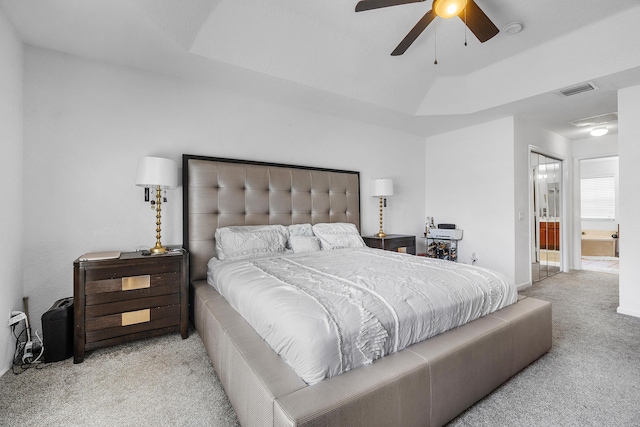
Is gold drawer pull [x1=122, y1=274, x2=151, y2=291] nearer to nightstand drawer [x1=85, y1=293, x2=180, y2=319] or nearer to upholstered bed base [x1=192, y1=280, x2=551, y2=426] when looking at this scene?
nightstand drawer [x1=85, y1=293, x2=180, y2=319]

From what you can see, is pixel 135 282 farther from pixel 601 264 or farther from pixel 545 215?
pixel 601 264

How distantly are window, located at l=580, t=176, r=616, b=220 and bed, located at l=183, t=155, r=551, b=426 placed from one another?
8025 millimetres

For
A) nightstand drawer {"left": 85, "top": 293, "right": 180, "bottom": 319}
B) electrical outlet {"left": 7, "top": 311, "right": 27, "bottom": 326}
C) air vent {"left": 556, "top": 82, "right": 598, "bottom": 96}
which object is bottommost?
electrical outlet {"left": 7, "top": 311, "right": 27, "bottom": 326}

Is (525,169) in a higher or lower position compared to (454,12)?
lower

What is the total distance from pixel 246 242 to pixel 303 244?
1.96ft

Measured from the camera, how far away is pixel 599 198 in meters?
7.92

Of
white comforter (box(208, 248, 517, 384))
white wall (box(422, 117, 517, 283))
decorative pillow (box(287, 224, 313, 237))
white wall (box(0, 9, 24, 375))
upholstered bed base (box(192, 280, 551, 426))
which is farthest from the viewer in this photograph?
white wall (box(422, 117, 517, 283))

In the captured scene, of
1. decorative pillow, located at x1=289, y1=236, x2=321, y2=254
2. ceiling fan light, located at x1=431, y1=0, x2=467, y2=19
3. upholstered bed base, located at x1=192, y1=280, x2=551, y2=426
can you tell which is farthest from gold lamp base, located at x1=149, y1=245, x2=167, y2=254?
ceiling fan light, located at x1=431, y1=0, x2=467, y2=19

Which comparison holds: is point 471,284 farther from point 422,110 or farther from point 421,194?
point 421,194

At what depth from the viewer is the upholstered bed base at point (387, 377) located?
1.09 metres

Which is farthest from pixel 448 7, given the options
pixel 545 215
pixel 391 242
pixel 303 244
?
pixel 545 215

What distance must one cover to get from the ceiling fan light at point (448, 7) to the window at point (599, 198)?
323 inches

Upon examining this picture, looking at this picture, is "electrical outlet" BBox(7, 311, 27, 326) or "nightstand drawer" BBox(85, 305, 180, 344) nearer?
"electrical outlet" BBox(7, 311, 27, 326)

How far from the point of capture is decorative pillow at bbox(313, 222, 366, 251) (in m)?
3.27
